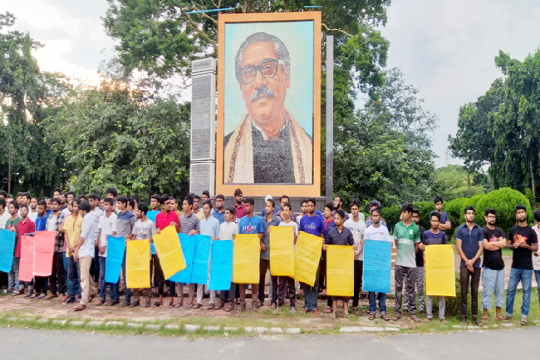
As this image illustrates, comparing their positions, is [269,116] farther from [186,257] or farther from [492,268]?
[492,268]

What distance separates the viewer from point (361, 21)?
68.6ft

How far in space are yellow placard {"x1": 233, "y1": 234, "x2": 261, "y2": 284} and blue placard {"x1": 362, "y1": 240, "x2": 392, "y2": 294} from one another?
1.69 metres

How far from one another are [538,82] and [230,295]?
2381cm

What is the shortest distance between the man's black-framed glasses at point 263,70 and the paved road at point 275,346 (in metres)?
10.6

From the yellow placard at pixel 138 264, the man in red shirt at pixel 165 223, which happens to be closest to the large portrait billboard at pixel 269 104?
the man in red shirt at pixel 165 223

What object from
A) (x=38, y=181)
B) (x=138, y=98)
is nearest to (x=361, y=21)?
(x=138, y=98)

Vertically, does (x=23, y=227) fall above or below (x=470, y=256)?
above

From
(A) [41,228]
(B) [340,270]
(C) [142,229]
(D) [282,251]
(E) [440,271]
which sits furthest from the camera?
(A) [41,228]

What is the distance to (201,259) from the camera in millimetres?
6828

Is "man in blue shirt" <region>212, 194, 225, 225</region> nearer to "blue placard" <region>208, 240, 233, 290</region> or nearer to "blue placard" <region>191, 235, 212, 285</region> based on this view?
"blue placard" <region>191, 235, 212, 285</region>

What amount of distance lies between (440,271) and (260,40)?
10729 mm

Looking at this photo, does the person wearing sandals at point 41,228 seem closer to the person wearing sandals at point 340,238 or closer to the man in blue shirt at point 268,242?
the man in blue shirt at point 268,242

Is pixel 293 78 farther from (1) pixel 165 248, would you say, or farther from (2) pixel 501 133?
(2) pixel 501 133

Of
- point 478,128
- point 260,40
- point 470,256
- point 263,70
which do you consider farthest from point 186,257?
point 478,128
